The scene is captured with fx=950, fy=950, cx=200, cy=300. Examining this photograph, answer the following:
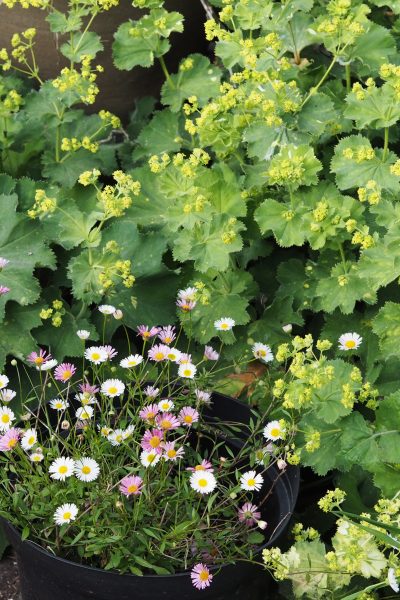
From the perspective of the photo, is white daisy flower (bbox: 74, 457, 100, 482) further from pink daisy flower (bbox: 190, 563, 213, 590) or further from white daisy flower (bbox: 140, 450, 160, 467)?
pink daisy flower (bbox: 190, 563, 213, 590)

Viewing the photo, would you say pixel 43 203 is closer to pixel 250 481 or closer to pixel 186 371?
pixel 186 371

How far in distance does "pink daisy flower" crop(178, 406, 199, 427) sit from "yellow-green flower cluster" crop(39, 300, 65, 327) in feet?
1.83

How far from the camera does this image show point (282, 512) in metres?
2.11

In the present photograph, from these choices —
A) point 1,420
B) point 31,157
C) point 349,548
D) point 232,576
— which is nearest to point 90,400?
point 1,420

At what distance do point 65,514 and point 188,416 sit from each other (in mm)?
342

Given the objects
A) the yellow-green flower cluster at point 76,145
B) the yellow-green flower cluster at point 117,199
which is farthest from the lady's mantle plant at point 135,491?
the yellow-green flower cluster at point 76,145

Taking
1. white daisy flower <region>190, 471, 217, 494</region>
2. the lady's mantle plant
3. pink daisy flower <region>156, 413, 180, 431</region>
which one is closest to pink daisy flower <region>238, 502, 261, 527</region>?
the lady's mantle plant

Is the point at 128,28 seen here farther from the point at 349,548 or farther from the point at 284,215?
the point at 349,548

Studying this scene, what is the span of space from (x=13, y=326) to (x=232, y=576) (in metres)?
1.00

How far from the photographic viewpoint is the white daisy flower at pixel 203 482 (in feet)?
6.29

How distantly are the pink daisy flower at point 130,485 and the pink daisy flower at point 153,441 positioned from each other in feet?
0.22

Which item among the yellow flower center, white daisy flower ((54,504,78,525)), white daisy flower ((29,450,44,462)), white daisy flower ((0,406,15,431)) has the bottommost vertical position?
white daisy flower ((54,504,78,525))

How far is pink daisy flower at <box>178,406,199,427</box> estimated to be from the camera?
206 cm

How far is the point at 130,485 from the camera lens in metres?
1.93
